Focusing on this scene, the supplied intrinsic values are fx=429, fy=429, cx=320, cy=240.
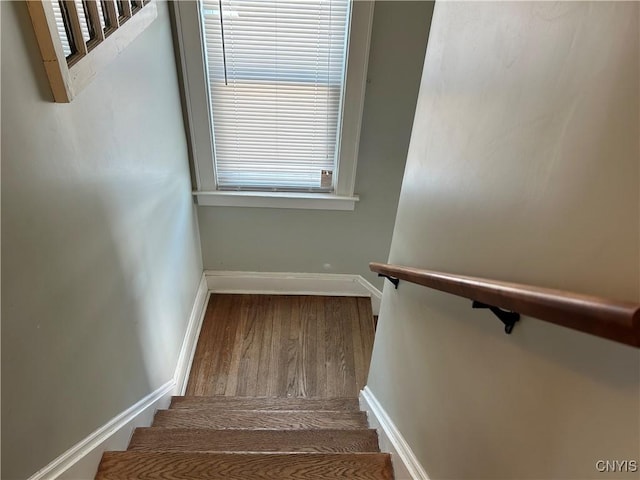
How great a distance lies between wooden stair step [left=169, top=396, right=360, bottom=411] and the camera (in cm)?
222

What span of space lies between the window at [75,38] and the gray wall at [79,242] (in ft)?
0.08

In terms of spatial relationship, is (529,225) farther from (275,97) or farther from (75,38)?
(275,97)

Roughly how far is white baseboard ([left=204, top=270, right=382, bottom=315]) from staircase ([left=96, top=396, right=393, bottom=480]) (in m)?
1.01

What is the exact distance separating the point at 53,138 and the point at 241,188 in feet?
5.82

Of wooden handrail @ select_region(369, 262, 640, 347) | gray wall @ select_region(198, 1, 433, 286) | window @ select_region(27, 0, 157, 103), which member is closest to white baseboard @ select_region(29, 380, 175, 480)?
window @ select_region(27, 0, 157, 103)

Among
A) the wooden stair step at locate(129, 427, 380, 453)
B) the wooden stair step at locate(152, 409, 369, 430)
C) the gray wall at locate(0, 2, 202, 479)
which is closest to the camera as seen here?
the gray wall at locate(0, 2, 202, 479)

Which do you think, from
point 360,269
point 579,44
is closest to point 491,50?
point 579,44

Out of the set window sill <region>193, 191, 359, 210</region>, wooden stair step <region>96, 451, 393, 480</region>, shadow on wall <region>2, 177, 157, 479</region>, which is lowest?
wooden stair step <region>96, 451, 393, 480</region>

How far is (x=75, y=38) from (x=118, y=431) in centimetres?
127

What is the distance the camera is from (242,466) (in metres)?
1.46

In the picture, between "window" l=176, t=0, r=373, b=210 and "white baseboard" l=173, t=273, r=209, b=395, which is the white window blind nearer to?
"window" l=176, t=0, r=373, b=210

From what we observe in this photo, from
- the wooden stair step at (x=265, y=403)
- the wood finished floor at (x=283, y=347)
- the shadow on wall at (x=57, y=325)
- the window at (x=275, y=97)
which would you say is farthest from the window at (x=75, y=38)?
the wood finished floor at (x=283, y=347)

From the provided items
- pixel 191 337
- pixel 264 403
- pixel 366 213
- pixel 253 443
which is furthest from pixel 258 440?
pixel 366 213

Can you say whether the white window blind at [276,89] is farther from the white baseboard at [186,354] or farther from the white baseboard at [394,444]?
the white baseboard at [394,444]
